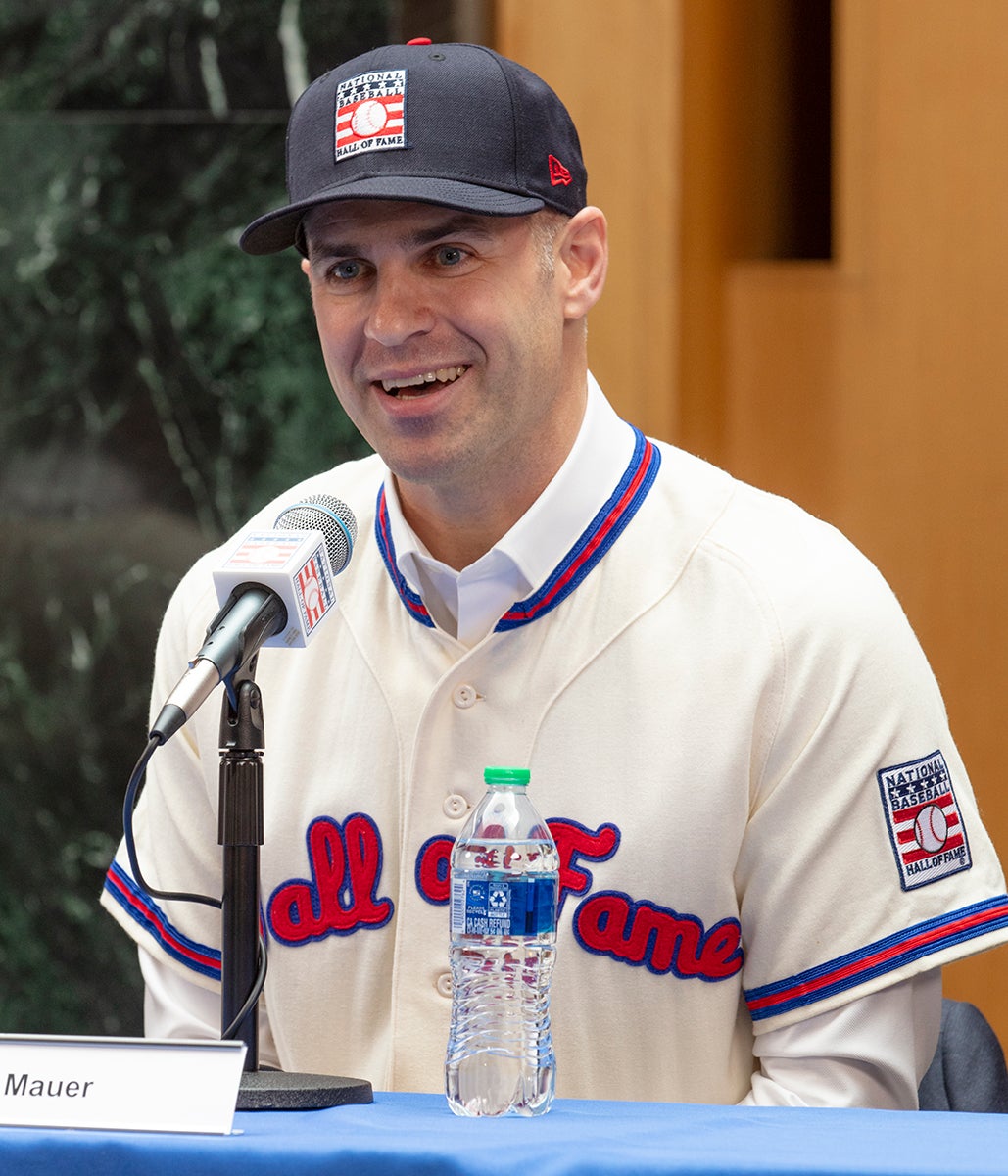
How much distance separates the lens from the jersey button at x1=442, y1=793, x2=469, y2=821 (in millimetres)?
1835

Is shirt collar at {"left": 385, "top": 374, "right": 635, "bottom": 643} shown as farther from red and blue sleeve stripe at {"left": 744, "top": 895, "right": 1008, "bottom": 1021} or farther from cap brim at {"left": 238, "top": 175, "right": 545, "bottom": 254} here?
red and blue sleeve stripe at {"left": 744, "top": 895, "right": 1008, "bottom": 1021}

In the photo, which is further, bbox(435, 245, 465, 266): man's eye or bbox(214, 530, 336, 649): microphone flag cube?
bbox(435, 245, 465, 266): man's eye

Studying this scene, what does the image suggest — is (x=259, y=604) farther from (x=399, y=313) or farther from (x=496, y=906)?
(x=399, y=313)

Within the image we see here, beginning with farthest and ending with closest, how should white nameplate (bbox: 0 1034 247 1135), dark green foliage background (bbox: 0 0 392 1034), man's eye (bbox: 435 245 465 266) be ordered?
dark green foliage background (bbox: 0 0 392 1034)
man's eye (bbox: 435 245 465 266)
white nameplate (bbox: 0 1034 247 1135)

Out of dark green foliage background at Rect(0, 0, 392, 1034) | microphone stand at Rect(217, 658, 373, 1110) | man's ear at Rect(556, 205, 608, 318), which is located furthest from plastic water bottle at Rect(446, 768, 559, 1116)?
dark green foliage background at Rect(0, 0, 392, 1034)

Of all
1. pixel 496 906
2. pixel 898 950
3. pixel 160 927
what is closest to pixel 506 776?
pixel 496 906

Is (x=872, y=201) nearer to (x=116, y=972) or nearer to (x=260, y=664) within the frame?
(x=260, y=664)

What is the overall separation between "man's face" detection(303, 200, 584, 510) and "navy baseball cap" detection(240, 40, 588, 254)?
0.04 m

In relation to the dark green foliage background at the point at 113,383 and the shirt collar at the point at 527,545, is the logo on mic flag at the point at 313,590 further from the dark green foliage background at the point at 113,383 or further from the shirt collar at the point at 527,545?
the dark green foliage background at the point at 113,383

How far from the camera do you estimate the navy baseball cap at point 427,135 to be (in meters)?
1.75

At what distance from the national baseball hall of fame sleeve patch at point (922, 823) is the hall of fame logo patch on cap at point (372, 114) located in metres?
0.83

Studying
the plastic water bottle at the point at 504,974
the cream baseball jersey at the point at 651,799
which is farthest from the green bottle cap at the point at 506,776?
the cream baseball jersey at the point at 651,799

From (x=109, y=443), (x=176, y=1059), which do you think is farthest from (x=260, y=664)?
(x=109, y=443)

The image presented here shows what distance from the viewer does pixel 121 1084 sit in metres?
1.23
